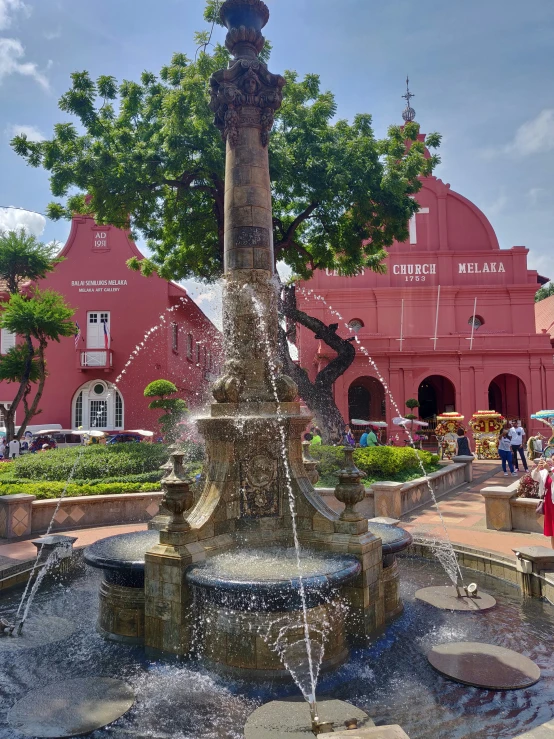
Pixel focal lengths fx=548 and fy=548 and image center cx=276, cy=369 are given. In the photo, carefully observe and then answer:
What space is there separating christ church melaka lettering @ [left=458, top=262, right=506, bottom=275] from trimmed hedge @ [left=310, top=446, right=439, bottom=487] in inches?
730

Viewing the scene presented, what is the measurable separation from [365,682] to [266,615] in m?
0.91

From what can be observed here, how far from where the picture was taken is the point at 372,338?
1090 inches

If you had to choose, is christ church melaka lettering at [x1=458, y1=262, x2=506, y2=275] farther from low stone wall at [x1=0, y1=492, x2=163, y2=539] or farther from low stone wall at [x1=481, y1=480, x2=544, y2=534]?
low stone wall at [x1=0, y1=492, x2=163, y2=539]

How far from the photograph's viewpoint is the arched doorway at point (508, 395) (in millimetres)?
30275

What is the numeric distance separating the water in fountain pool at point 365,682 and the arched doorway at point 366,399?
2363cm

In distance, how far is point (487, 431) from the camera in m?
22.6

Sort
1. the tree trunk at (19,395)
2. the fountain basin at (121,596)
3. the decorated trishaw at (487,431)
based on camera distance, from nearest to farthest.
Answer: the fountain basin at (121,596)
the tree trunk at (19,395)
the decorated trishaw at (487,431)

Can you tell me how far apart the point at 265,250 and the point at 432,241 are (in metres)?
26.3

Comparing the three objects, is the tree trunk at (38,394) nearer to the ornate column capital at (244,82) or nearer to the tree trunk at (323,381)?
the tree trunk at (323,381)

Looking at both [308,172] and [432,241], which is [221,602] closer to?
[308,172]

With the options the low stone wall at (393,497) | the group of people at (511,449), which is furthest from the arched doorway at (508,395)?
the low stone wall at (393,497)

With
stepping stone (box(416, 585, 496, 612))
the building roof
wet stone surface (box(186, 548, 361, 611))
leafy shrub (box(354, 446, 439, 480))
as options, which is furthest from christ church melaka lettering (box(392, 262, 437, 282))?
wet stone surface (box(186, 548, 361, 611))

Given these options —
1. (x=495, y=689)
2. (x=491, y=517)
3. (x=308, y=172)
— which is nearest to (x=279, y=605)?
(x=495, y=689)

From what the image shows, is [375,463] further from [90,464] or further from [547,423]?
[547,423]
